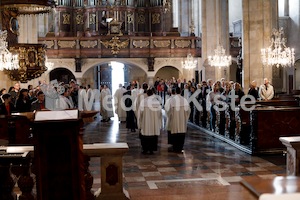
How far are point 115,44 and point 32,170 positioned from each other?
23600 mm

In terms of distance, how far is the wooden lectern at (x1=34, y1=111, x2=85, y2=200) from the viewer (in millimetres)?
4781

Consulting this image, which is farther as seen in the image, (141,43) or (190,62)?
(141,43)

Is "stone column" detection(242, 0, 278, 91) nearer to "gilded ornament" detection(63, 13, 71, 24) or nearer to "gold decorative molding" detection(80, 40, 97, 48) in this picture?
"gold decorative molding" detection(80, 40, 97, 48)

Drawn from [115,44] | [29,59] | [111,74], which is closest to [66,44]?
[115,44]

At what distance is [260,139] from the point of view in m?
11.4

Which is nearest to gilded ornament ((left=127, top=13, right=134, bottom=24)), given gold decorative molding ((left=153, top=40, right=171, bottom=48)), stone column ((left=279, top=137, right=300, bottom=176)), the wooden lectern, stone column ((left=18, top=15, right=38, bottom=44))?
gold decorative molding ((left=153, top=40, right=171, bottom=48))

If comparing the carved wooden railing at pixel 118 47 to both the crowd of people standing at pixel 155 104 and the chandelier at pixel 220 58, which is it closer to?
the chandelier at pixel 220 58

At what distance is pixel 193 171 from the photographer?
9.62 m

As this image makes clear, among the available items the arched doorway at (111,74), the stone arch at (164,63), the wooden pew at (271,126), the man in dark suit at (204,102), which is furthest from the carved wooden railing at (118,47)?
the wooden pew at (271,126)

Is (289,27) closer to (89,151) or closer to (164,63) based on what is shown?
(164,63)

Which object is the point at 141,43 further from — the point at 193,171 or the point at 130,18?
the point at 193,171

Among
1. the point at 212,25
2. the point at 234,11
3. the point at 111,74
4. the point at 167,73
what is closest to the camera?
the point at 212,25

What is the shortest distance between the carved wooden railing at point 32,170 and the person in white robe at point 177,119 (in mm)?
5913

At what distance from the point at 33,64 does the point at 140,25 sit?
794 inches
